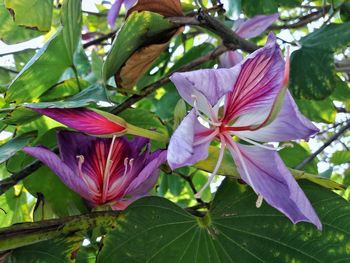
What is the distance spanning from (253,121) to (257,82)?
0.15 ft

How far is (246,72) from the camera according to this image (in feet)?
1.96

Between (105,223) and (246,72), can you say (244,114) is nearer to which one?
(246,72)

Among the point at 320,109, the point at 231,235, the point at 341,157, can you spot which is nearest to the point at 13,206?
the point at 231,235

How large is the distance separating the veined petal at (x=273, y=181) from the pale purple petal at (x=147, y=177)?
0.08 meters

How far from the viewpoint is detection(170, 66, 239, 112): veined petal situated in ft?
1.73

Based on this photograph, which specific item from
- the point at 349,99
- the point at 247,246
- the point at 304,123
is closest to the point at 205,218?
the point at 247,246

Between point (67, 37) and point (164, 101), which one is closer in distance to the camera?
point (67, 37)

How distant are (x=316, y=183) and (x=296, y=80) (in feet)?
1.03

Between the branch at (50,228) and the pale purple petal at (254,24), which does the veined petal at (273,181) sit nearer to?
the branch at (50,228)

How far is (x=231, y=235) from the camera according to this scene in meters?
0.63

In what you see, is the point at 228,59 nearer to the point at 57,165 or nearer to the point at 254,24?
the point at 254,24

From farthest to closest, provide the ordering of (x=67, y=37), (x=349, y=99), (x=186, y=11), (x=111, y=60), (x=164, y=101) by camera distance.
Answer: (x=164, y=101) → (x=349, y=99) → (x=186, y=11) → (x=67, y=37) → (x=111, y=60)

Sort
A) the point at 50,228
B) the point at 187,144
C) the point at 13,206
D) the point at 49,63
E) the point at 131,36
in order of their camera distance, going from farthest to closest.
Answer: the point at 13,206 → the point at 49,63 → the point at 131,36 → the point at 50,228 → the point at 187,144

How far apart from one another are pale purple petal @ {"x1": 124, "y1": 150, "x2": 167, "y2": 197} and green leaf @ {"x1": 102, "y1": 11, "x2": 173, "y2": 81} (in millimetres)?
126
